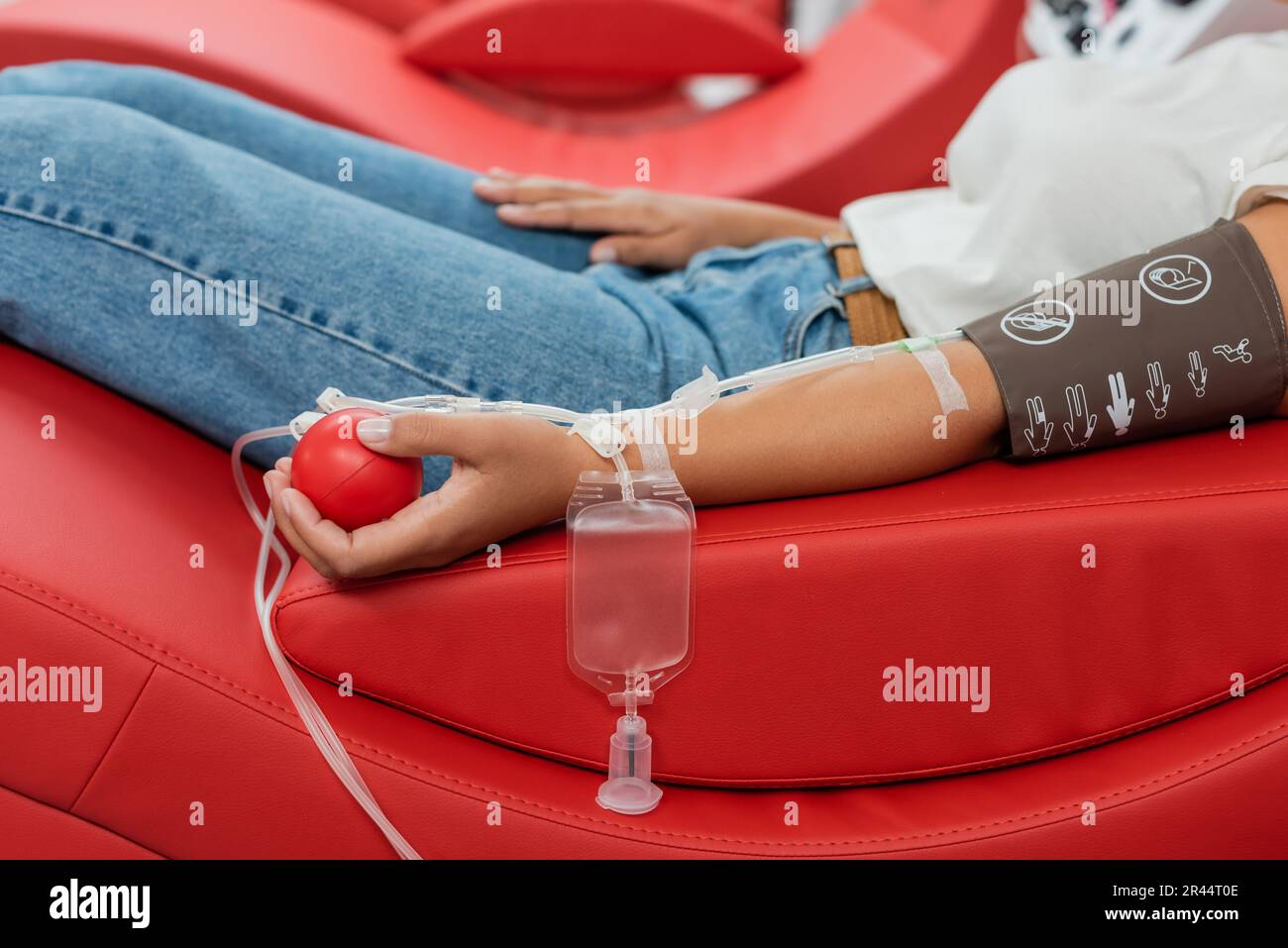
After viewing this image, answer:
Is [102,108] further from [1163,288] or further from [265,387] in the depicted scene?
[1163,288]

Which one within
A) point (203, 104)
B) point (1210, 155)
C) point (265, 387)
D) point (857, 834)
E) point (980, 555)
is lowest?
point (857, 834)

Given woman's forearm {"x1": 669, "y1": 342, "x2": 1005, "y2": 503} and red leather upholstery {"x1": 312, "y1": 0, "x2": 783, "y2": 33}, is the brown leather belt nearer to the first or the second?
woman's forearm {"x1": 669, "y1": 342, "x2": 1005, "y2": 503}

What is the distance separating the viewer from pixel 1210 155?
2.77 feet

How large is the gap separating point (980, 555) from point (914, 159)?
1029 mm

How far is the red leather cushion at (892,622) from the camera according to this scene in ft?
2.43

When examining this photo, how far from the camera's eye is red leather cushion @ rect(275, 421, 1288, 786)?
74 cm

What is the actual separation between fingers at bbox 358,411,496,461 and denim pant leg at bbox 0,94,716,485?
0.46 ft

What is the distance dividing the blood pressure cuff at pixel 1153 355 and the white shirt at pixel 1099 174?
91 mm

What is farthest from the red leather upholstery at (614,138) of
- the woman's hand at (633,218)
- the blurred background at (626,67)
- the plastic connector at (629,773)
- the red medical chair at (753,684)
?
the plastic connector at (629,773)

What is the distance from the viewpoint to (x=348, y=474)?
0.70 meters

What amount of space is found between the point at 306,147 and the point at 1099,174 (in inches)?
27.3

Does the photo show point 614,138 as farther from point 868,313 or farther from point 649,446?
point 649,446

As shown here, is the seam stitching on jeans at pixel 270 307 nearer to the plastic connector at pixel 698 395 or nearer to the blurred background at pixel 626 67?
the plastic connector at pixel 698 395

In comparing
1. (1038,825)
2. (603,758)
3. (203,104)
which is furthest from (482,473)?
(203,104)
